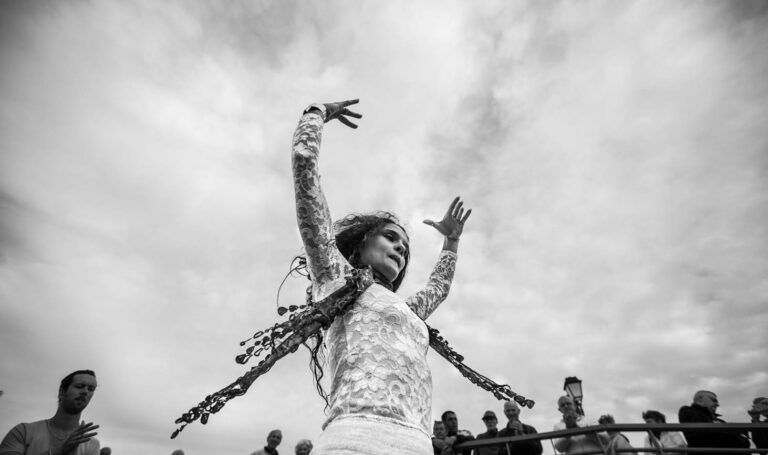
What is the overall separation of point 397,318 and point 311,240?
55 centimetres

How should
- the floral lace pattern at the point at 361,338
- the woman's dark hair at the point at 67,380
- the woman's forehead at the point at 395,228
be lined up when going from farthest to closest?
the woman's dark hair at the point at 67,380 < the woman's forehead at the point at 395,228 < the floral lace pattern at the point at 361,338

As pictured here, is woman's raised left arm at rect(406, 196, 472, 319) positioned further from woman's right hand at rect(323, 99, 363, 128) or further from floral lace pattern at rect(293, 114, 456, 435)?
woman's right hand at rect(323, 99, 363, 128)

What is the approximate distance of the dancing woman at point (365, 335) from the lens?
1408 mm

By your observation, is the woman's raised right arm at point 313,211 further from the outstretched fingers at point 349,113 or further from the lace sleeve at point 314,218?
the outstretched fingers at point 349,113

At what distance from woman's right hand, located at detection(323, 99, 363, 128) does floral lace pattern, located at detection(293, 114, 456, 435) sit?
0.97ft

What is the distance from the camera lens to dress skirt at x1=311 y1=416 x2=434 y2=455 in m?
1.31

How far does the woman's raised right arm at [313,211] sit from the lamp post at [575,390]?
528 centimetres

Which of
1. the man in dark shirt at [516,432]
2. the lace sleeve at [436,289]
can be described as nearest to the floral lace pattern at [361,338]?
the lace sleeve at [436,289]

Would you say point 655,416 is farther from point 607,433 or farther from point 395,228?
point 395,228

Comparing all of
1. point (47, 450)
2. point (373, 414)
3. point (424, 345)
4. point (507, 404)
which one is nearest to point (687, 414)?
point (507, 404)

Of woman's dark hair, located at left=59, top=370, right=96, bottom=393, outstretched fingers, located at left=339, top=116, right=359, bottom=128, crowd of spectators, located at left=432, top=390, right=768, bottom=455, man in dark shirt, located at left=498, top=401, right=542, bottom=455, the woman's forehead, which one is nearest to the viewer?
the woman's forehead

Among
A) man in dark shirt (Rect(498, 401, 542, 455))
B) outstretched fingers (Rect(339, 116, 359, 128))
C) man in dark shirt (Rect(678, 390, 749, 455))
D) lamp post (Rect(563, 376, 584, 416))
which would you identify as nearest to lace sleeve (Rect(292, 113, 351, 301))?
outstretched fingers (Rect(339, 116, 359, 128))

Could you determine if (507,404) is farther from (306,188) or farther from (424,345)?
(306,188)

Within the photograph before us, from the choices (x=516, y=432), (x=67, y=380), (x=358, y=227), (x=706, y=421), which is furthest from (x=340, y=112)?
(x=706, y=421)
